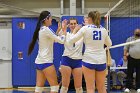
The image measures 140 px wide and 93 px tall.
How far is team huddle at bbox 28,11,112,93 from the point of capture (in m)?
4.95

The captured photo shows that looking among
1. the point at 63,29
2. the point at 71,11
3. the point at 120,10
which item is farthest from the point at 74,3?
the point at 63,29

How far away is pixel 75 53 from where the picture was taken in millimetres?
6598

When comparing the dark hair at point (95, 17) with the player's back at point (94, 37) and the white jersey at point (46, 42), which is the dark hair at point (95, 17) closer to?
the player's back at point (94, 37)

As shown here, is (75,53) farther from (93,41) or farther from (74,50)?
(93,41)

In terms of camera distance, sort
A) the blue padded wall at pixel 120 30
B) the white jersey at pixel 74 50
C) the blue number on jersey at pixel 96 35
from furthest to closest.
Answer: the blue padded wall at pixel 120 30
the white jersey at pixel 74 50
the blue number on jersey at pixel 96 35

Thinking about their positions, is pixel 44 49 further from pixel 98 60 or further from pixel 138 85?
pixel 138 85

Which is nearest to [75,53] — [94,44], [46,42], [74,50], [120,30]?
[74,50]

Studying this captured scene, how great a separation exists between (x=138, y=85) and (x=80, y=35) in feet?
18.5

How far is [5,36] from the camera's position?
12.6 meters

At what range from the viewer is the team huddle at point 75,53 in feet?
16.3

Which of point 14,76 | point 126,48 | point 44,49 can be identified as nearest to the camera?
point 44,49

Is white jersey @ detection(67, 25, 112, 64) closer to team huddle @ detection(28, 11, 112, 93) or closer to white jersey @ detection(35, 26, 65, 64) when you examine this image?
team huddle @ detection(28, 11, 112, 93)

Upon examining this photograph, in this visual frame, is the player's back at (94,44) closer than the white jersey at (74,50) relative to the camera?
Yes

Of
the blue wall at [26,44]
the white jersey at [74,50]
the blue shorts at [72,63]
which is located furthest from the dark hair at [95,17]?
the blue wall at [26,44]
